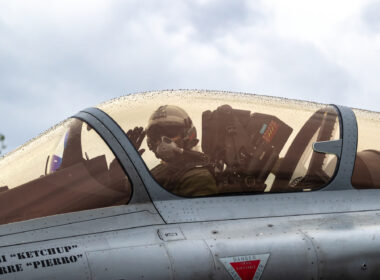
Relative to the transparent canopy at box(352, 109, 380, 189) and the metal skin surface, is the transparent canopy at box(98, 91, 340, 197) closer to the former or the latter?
the metal skin surface

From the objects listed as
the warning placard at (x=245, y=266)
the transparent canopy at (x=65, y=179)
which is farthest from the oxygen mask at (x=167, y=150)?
the warning placard at (x=245, y=266)

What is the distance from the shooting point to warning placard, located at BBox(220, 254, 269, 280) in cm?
505

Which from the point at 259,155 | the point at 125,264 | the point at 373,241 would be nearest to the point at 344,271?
the point at 373,241

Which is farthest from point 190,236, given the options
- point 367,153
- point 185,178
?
point 367,153

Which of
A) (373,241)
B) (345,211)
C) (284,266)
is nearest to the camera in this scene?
(284,266)

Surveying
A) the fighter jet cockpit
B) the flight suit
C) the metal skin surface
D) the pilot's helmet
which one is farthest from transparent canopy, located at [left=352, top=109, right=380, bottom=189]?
the pilot's helmet

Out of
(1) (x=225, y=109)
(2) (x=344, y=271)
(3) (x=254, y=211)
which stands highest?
(1) (x=225, y=109)

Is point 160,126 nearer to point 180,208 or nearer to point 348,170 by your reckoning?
point 180,208

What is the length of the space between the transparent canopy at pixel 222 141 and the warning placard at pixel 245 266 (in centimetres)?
78

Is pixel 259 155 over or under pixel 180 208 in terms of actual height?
over

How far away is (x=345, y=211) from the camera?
19.4 feet

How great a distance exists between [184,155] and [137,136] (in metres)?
0.48

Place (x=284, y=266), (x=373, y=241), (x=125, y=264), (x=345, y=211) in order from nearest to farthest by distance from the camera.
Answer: (x=125, y=264) < (x=284, y=266) < (x=373, y=241) < (x=345, y=211)

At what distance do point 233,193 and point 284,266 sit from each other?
87 centimetres
